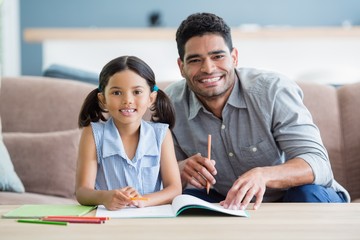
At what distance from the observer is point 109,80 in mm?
1675

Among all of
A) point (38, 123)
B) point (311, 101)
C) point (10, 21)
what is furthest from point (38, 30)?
point (311, 101)

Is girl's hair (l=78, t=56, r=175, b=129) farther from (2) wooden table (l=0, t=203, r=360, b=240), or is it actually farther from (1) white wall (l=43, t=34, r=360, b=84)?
(1) white wall (l=43, t=34, r=360, b=84)

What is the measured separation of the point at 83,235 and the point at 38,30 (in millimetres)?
4618

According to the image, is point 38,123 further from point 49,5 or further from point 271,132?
point 49,5

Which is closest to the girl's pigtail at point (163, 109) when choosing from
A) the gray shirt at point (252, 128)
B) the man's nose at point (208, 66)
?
the man's nose at point (208, 66)

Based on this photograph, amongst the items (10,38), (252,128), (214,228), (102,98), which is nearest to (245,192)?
(214,228)

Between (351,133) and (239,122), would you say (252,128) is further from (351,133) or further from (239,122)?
(351,133)

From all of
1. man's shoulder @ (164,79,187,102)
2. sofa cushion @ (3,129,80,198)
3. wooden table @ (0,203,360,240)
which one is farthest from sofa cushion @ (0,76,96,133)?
wooden table @ (0,203,360,240)

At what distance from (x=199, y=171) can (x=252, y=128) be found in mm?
399

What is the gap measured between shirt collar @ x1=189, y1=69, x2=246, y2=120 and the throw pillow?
745 millimetres

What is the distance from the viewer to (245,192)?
1639mm

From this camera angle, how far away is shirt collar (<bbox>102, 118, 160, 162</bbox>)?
1.71 m

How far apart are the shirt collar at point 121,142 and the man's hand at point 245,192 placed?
249 millimetres

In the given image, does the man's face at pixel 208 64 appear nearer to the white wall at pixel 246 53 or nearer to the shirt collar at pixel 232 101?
the shirt collar at pixel 232 101
